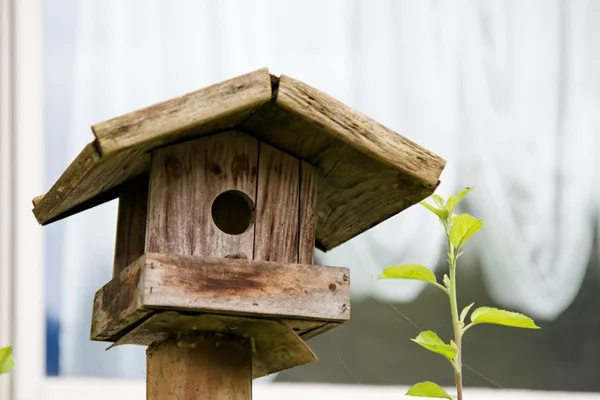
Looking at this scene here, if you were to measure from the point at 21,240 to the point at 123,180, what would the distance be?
111 cm

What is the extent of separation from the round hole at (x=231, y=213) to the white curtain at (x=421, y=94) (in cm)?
114

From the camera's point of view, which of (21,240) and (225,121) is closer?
(225,121)

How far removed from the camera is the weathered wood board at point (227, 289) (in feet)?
4.26

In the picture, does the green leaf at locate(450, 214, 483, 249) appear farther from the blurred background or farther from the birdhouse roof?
the blurred background

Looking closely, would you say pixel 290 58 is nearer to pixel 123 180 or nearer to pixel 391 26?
pixel 391 26

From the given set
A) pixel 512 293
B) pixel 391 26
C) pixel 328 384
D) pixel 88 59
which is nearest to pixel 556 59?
pixel 391 26

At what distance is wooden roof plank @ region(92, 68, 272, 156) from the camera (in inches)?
50.7

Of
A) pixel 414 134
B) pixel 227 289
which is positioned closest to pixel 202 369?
pixel 227 289

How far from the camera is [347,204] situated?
1644 mm

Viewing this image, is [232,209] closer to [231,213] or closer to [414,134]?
[231,213]

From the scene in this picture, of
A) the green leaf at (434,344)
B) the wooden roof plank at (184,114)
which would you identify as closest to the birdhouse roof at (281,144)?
the wooden roof plank at (184,114)

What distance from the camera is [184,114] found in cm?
133

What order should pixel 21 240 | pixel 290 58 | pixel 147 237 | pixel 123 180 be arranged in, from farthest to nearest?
pixel 290 58
pixel 21 240
pixel 123 180
pixel 147 237
